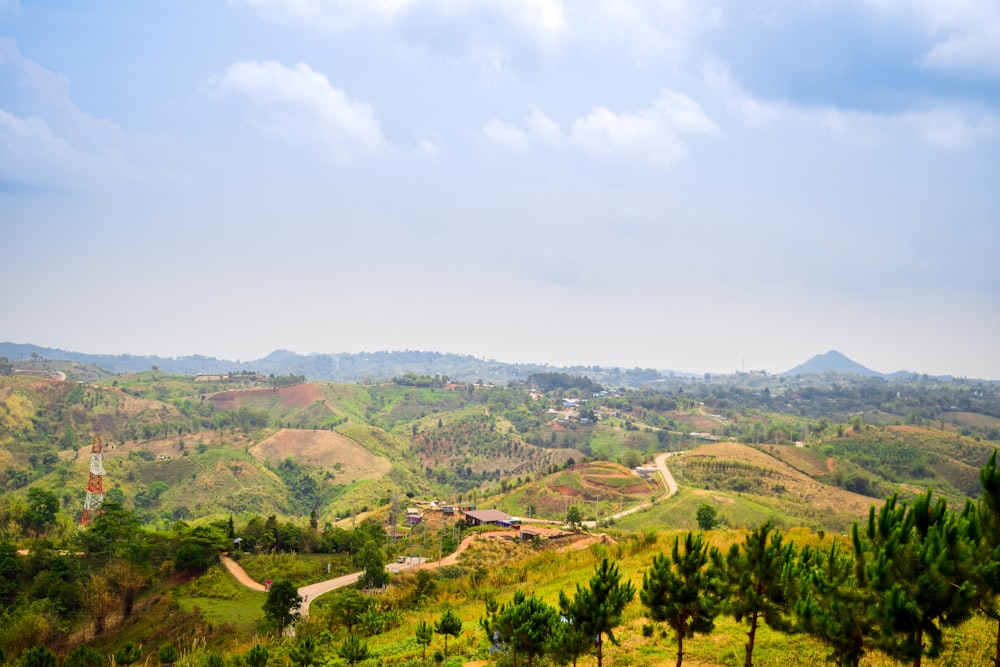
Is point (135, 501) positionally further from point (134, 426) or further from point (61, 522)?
point (134, 426)

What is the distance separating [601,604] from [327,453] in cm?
14959

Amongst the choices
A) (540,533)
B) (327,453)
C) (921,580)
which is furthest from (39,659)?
(327,453)

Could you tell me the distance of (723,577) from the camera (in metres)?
10.9

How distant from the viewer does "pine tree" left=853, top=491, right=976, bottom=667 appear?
737 cm

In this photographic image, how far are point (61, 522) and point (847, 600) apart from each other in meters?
89.5

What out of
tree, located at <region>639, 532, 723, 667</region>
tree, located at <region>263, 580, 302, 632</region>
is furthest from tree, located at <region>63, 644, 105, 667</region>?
tree, located at <region>639, 532, 723, 667</region>

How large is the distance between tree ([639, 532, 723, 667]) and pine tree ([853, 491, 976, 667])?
2947 mm

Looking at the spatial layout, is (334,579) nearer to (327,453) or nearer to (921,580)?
(921,580)

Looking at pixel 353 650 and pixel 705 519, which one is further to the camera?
pixel 705 519

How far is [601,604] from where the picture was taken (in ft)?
Answer: 35.9

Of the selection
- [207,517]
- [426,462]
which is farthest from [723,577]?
[426,462]

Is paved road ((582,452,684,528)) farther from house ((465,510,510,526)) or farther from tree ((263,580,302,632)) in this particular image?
tree ((263,580,302,632))

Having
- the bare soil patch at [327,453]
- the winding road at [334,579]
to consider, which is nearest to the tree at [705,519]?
the winding road at [334,579]

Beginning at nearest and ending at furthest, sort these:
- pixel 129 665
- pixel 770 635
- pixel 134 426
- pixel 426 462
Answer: pixel 770 635
pixel 129 665
pixel 134 426
pixel 426 462
